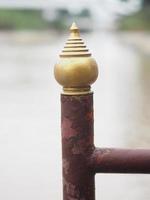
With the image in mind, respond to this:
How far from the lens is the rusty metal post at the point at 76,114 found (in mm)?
2562

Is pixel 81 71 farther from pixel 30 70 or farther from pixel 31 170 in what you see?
pixel 30 70

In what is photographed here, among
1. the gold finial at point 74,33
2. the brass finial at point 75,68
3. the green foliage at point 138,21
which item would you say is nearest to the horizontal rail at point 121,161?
the brass finial at point 75,68

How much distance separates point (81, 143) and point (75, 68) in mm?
274

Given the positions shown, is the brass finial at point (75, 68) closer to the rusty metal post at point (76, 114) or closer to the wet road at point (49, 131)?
the rusty metal post at point (76, 114)

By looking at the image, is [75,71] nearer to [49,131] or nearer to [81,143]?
[81,143]

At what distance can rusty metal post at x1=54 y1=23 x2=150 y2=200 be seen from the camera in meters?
2.58

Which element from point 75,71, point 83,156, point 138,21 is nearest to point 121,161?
point 83,156

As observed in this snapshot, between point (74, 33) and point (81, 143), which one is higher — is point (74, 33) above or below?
above

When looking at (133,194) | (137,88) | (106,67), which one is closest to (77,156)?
(133,194)

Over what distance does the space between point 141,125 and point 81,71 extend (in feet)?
16.9

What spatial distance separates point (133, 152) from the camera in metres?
2.63

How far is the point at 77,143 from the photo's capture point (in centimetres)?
263

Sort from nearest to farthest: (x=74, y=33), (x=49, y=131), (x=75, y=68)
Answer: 1. (x=75, y=68)
2. (x=74, y=33)
3. (x=49, y=131)

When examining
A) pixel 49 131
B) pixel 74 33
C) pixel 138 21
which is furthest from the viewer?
pixel 138 21
